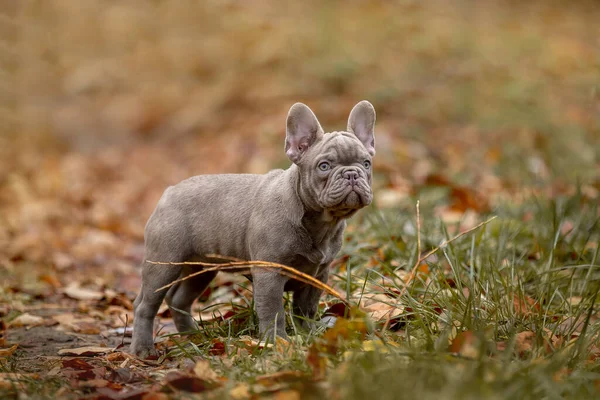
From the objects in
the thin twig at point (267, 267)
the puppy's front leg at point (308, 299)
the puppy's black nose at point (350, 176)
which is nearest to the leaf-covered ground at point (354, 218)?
the puppy's front leg at point (308, 299)

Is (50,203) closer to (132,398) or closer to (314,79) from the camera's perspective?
(314,79)

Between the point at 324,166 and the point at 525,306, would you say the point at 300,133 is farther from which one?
the point at 525,306

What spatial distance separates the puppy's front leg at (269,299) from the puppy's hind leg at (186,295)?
77 cm

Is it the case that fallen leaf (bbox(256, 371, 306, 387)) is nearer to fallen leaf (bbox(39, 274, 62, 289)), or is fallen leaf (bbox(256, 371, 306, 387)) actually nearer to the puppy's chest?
the puppy's chest

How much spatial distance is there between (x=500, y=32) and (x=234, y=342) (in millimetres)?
11601

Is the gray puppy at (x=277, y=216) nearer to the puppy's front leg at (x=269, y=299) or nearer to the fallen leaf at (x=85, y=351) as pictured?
the puppy's front leg at (x=269, y=299)

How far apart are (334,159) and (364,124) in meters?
0.44

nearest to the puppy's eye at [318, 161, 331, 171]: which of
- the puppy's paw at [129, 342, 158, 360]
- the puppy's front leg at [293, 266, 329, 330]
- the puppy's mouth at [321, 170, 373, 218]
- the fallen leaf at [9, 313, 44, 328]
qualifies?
the puppy's mouth at [321, 170, 373, 218]

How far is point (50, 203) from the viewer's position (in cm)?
962

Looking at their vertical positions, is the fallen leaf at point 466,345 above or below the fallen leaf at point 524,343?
above

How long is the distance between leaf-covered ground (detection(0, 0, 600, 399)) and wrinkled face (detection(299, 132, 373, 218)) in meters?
0.52

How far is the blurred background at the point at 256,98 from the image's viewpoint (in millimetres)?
8570

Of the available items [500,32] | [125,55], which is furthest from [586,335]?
[125,55]

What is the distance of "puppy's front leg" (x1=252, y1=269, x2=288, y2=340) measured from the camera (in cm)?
387
